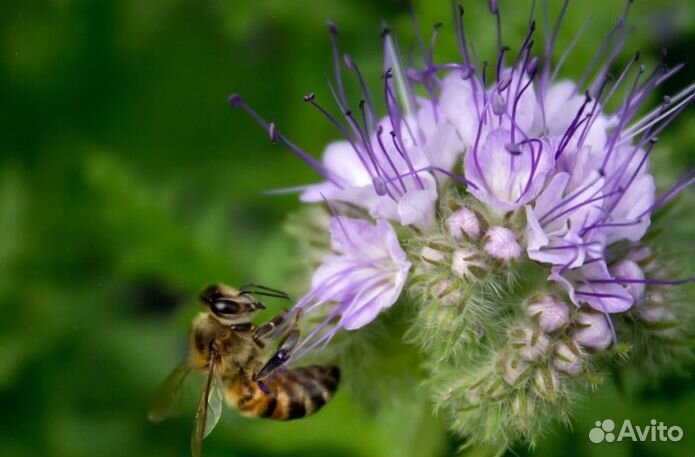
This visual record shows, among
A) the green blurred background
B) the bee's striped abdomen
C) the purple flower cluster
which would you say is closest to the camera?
the purple flower cluster

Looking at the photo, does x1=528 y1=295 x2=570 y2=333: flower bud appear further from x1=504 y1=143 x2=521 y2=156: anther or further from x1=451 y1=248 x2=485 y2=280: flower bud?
x1=504 y1=143 x2=521 y2=156: anther

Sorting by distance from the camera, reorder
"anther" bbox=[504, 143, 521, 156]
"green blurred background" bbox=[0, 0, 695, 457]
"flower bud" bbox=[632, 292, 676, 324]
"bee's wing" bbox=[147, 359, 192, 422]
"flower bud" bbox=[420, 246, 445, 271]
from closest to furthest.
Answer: "anther" bbox=[504, 143, 521, 156] < "flower bud" bbox=[420, 246, 445, 271] < "flower bud" bbox=[632, 292, 676, 324] < "bee's wing" bbox=[147, 359, 192, 422] < "green blurred background" bbox=[0, 0, 695, 457]

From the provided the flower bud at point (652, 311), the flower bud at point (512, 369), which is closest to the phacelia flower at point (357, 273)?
the flower bud at point (512, 369)

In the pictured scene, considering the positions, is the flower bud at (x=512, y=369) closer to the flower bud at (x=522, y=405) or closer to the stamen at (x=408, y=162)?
the flower bud at (x=522, y=405)

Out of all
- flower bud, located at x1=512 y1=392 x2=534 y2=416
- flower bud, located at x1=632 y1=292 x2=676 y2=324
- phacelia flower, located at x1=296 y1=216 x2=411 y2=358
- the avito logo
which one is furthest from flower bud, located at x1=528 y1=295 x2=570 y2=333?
the avito logo

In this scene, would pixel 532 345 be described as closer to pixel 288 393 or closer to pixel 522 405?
pixel 522 405

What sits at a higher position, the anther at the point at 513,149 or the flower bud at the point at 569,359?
the anther at the point at 513,149
